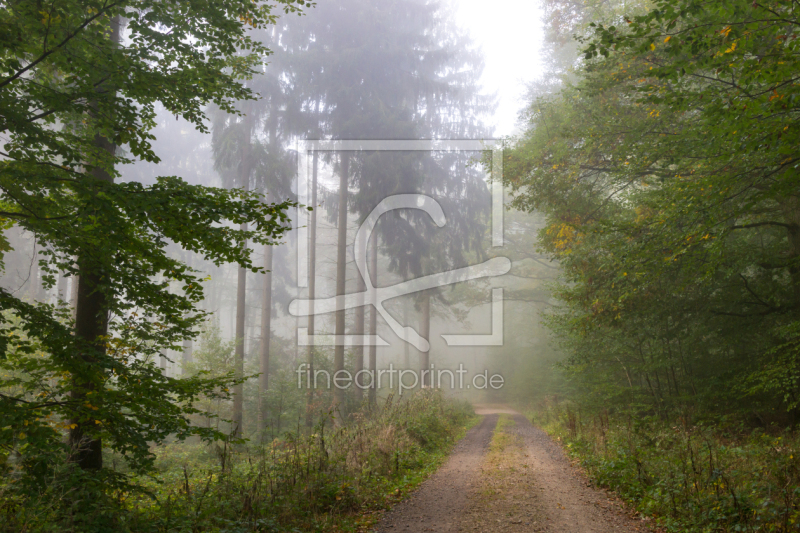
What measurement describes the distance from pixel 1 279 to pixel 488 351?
108 ft

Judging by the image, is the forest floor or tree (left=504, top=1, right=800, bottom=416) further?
the forest floor

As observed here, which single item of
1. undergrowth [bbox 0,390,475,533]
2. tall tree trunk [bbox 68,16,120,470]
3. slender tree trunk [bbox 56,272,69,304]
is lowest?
undergrowth [bbox 0,390,475,533]

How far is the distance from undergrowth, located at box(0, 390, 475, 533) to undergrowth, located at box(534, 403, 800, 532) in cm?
329

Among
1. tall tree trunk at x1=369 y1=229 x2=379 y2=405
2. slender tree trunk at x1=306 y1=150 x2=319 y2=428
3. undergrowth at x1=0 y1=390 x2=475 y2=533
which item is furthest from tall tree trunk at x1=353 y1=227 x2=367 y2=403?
undergrowth at x1=0 y1=390 x2=475 y2=533

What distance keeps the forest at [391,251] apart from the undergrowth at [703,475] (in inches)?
1.8

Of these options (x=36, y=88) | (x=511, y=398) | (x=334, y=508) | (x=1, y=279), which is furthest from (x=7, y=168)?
(x=511, y=398)

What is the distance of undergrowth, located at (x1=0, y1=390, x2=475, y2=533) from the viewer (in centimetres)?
430

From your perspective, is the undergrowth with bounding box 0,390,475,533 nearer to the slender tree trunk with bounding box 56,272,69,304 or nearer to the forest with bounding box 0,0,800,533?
the forest with bounding box 0,0,800,533

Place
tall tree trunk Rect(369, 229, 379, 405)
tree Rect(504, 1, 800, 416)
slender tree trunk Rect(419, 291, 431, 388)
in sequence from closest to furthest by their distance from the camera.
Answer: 1. tree Rect(504, 1, 800, 416)
2. tall tree trunk Rect(369, 229, 379, 405)
3. slender tree trunk Rect(419, 291, 431, 388)

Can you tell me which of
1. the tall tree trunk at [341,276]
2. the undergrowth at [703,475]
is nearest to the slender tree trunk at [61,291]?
the undergrowth at [703,475]

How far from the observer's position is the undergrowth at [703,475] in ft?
15.2

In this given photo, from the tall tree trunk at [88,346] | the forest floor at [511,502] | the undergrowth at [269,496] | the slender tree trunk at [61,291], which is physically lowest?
the forest floor at [511,502]

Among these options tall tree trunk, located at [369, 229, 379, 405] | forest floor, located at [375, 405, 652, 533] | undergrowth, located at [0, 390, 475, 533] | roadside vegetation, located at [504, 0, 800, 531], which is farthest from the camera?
tall tree trunk, located at [369, 229, 379, 405]

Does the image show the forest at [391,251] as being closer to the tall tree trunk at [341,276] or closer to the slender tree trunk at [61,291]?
the tall tree trunk at [341,276]
